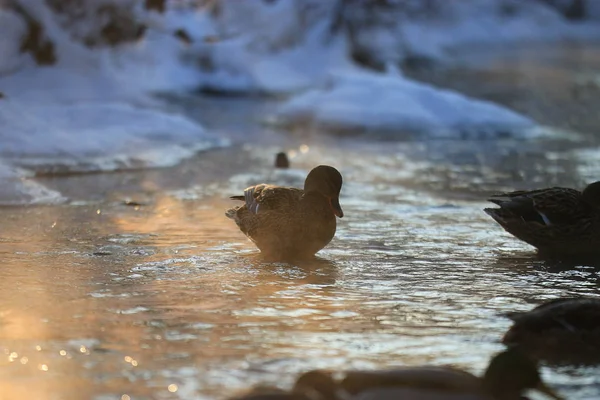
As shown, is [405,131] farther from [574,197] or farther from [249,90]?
[574,197]

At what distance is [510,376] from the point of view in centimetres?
329

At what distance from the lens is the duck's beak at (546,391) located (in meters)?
3.41

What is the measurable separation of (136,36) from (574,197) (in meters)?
12.4

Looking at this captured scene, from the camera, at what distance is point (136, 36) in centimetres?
1717

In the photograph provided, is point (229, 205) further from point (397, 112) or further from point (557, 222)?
point (397, 112)

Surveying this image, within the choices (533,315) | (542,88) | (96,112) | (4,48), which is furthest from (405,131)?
(533,315)

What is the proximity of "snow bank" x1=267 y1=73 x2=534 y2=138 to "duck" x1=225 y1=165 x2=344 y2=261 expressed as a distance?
349 inches

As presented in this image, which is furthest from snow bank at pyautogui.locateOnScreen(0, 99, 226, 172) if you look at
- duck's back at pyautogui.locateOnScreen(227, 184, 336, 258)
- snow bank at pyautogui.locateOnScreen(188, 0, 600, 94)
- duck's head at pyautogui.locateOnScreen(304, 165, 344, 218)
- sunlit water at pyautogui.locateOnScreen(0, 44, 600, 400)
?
snow bank at pyautogui.locateOnScreen(188, 0, 600, 94)

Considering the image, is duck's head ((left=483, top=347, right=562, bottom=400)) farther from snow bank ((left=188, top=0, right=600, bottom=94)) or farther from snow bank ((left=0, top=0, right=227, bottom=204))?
snow bank ((left=188, top=0, right=600, bottom=94))

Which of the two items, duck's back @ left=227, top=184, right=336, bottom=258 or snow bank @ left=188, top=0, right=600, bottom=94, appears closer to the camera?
duck's back @ left=227, top=184, right=336, bottom=258

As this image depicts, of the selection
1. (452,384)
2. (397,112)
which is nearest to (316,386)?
(452,384)

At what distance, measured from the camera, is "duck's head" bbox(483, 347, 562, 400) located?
330cm

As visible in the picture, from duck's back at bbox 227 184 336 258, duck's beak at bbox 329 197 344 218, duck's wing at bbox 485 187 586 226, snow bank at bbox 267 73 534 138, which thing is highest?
snow bank at bbox 267 73 534 138

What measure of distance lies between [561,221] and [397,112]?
33.5 ft
